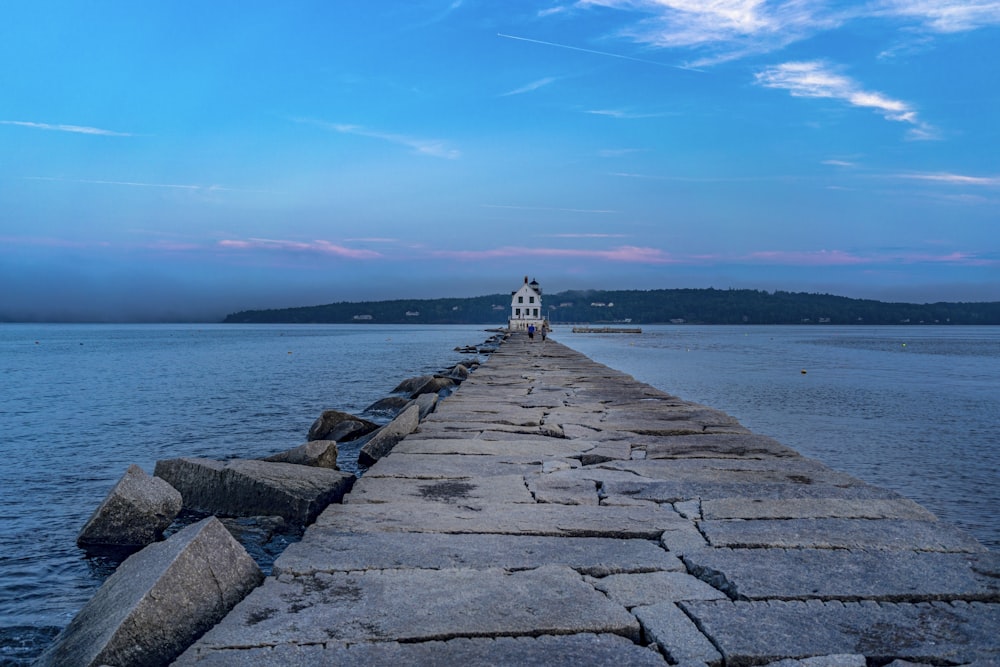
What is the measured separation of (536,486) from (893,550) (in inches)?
84.5

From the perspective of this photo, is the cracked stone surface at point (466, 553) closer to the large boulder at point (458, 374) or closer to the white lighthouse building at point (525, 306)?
the large boulder at point (458, 374)

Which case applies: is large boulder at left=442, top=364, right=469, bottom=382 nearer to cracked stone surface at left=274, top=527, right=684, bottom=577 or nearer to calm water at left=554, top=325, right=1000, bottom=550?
calm water at left=554, top=325, right=1000, bottom=550

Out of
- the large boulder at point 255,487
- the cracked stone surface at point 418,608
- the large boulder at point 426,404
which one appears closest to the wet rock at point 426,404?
the large boulder at point 426,404

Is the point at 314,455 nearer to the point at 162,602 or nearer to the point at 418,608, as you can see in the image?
the point at 162,602

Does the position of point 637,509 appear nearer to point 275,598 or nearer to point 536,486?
point 536,486

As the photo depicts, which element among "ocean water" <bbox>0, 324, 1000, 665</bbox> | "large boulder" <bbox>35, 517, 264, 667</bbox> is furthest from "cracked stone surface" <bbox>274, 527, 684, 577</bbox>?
"ocean water" <bbox>0, 324, 1000, 665</bbox>

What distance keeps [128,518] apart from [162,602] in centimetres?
313

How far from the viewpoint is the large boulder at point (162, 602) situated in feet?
8.73

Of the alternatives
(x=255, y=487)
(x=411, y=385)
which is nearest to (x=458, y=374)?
(x=411, y=385)

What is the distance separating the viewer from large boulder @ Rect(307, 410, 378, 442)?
1047 cm

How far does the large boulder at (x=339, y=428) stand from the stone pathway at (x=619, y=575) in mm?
4993

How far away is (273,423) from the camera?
1348 cm

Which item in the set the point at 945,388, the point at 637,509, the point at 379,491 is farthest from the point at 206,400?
the point at 945,388

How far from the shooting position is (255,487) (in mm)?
5859
